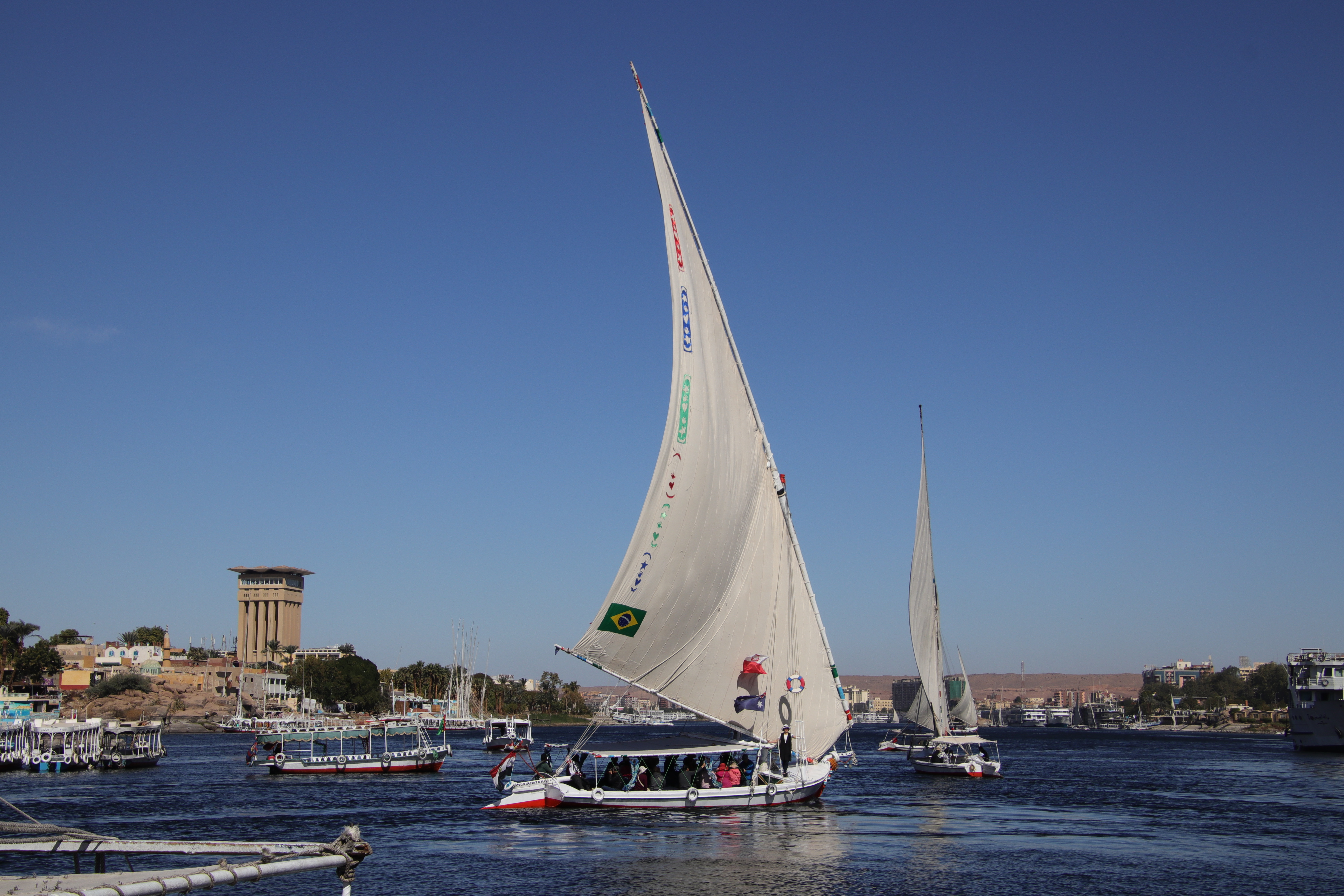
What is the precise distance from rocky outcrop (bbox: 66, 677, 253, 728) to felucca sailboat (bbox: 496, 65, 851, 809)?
430 ft

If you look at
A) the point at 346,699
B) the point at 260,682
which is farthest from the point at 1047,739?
the point at 260,682

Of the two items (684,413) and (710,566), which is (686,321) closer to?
(684,413)

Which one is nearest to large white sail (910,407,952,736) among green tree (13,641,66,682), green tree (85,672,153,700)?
green tree (13,641,66,682)

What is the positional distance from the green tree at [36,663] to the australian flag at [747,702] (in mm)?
127493

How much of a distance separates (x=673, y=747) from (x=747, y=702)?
3222 millimetres

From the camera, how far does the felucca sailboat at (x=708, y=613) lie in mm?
36188

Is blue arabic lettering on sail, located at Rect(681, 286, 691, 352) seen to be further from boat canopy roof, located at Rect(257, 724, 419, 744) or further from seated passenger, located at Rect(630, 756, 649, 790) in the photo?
boat canopy roof, located at Rect(257, 724, 419, 744)

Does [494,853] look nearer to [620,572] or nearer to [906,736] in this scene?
[620,572]

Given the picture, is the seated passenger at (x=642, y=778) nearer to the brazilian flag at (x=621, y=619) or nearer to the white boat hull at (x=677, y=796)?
the white boat hull at (x=677, y=796)

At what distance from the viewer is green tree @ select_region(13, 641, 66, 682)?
133500mm

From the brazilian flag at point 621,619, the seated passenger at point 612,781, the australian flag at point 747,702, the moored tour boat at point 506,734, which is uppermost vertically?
the brazilian flag at point 621,619

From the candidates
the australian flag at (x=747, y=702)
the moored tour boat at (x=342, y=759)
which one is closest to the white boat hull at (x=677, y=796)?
the australian flag at (x=747, y=702)

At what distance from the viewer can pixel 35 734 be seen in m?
83.2

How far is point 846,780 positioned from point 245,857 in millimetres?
45004
